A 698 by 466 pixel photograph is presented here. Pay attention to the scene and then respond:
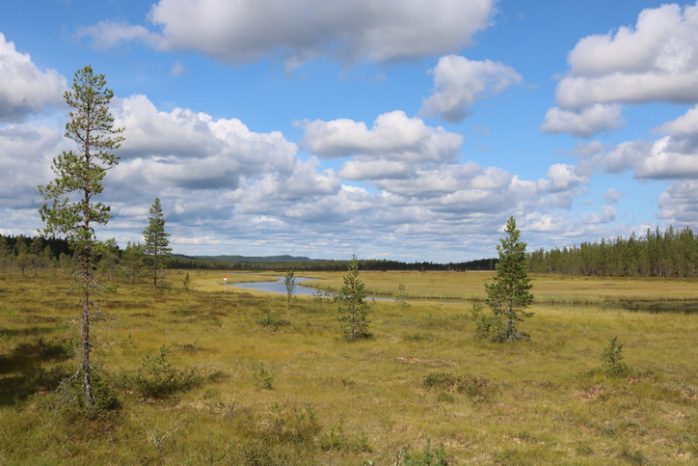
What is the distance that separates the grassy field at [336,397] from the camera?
1293cm

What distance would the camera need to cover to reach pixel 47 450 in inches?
501

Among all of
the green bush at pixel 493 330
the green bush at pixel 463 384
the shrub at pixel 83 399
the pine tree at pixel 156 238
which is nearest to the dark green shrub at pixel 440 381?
the green bush at pixel 463 384

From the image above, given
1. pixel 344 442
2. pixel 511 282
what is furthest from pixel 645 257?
pixel 344 442

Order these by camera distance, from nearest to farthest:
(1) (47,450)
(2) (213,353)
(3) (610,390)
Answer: (1) (47,450) < (3) (610,390) < (2) (213,353)

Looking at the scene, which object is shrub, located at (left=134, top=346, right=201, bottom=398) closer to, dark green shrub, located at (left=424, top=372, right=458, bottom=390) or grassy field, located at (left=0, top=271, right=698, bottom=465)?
grassy field, located at (left=0, top=271, right=698, bottom=465)

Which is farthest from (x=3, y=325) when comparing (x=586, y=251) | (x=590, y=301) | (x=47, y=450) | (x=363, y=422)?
(x=586, y=251)

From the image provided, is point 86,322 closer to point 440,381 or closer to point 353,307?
point 440,381

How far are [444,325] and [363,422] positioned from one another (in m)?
28.5

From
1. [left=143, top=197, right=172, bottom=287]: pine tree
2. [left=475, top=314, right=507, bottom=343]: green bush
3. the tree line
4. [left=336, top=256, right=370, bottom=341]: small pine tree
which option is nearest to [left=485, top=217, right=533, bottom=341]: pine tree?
[left=475, top=314, right=507, bottom=343]: green bush

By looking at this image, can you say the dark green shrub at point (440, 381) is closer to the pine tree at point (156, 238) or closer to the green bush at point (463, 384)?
the green bush at point (463, 384)

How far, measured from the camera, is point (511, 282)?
113 feet

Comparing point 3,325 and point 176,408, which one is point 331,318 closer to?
point 3,325

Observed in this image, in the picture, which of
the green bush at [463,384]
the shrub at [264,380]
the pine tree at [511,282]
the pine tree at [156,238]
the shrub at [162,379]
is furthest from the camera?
the pine tree at [156,238]

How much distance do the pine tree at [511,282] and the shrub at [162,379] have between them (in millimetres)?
22206
